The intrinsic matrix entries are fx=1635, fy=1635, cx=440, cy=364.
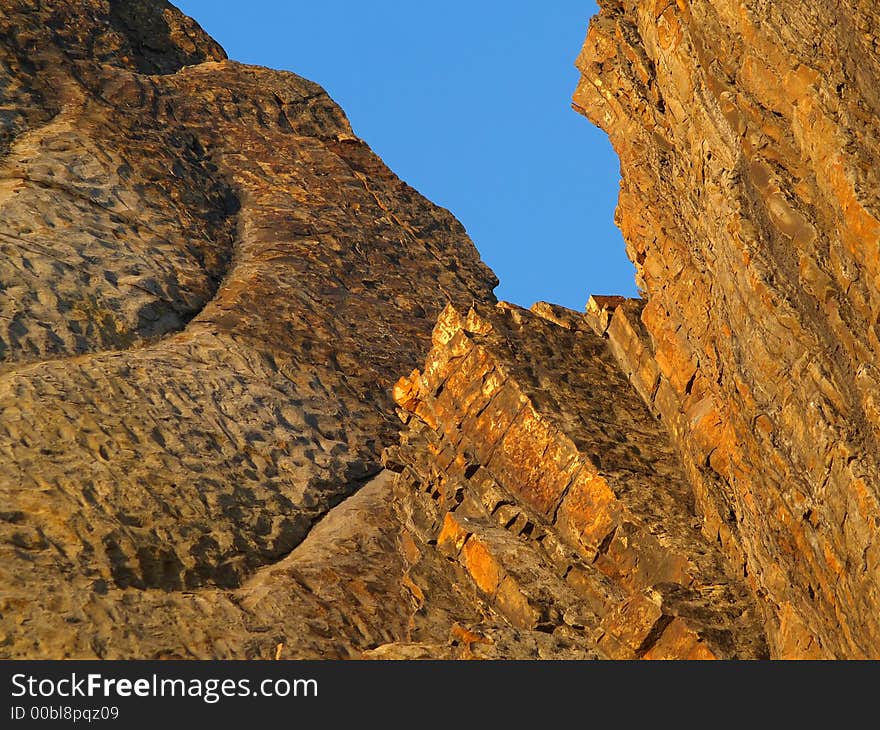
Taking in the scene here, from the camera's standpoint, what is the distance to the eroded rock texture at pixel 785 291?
136ft

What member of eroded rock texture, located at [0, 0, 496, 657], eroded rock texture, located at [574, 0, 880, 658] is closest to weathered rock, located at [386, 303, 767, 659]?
eroded rock texture, located at [574, 0, 880, 658]

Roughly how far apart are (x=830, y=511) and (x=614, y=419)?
15.6 metres

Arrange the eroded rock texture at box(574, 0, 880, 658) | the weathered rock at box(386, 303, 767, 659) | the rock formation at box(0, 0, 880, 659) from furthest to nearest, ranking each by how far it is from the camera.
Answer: the weathered rock at box(386, 303, 767, 659) < the rock formation at box(0, 0, 880, 659) < the eroded rock texture at box(574, 0, 880, 658)

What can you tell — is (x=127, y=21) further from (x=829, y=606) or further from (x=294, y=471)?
(x=829, y=606)

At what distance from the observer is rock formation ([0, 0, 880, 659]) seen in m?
43.9

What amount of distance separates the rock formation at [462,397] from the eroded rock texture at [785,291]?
0.35ft

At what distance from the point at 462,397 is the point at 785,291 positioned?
17.1 meters

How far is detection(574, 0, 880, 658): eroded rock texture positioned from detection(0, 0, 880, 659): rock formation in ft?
0.35

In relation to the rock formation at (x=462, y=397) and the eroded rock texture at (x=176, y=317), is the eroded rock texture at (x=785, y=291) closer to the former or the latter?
the rock formation at (x=462, y=397)

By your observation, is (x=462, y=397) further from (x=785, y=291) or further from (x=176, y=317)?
(x=785, y=291)

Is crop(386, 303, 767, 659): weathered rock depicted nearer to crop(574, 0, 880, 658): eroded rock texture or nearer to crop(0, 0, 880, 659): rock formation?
crop(0, 0, 880, 659): rock formation

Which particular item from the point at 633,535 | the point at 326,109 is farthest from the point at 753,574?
the point at 326,109

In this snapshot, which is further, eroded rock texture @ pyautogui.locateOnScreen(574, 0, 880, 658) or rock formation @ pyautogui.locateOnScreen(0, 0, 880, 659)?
rock formation @ pyautogui.locateOnScreen(0, 0, 880, 659)

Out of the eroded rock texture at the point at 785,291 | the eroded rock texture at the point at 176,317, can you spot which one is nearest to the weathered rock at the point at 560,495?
the eroded rock texture at the point at 785,291
